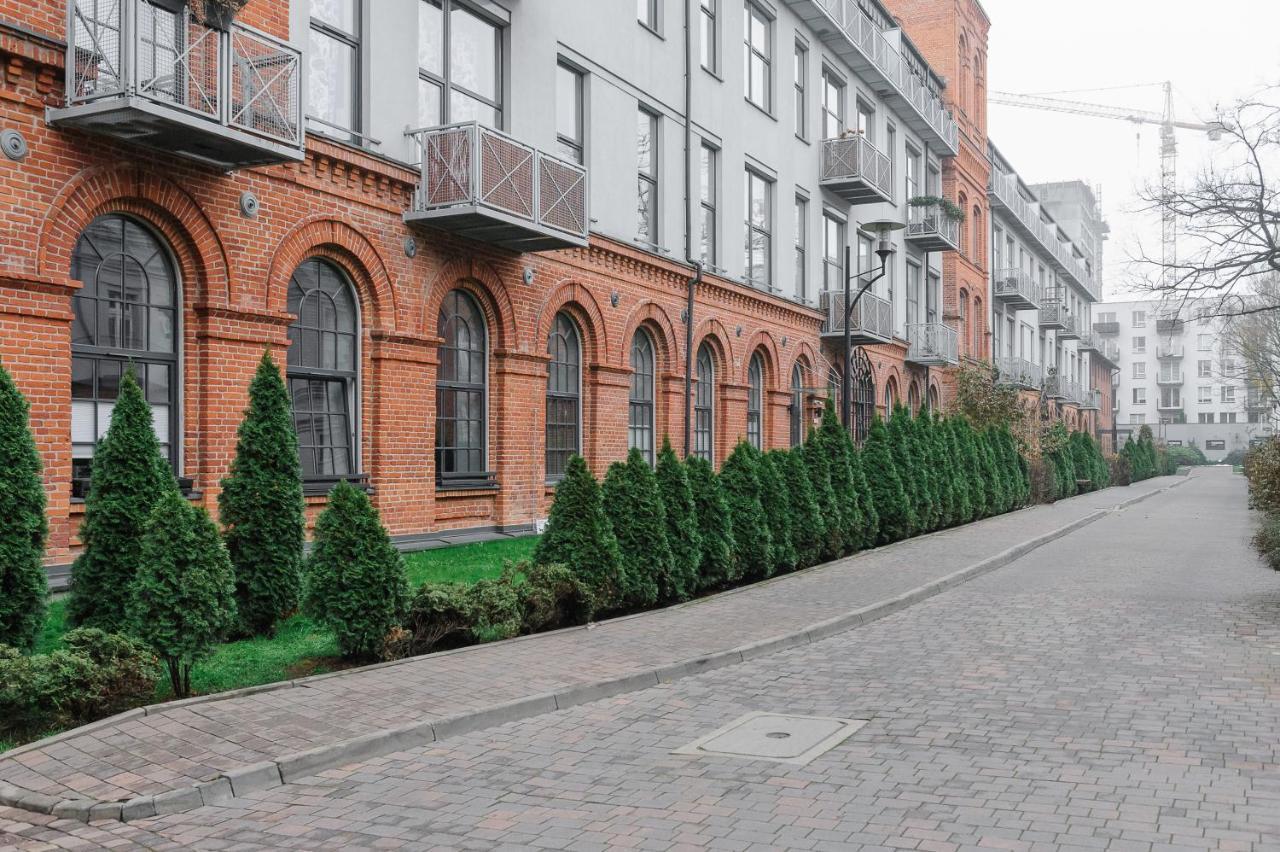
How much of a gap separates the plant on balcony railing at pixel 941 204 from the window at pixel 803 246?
26.3 feet

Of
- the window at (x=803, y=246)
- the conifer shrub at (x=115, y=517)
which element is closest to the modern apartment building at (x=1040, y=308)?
the window at (x=803, y=246)

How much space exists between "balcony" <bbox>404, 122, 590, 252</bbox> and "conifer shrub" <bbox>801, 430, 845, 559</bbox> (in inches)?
186

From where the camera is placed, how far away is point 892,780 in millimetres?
5945

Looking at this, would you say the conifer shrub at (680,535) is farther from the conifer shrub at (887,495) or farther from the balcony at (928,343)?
the balcony at (928,343)

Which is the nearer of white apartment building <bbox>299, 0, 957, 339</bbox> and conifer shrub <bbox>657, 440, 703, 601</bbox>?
conifer shrub <bbox>657, 440, 703, 601</bbox>

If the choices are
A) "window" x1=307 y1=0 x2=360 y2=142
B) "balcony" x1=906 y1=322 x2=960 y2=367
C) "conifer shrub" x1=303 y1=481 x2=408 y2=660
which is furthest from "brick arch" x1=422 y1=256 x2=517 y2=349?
"balcony" x1=906 y1=322 x2=960 y2=367

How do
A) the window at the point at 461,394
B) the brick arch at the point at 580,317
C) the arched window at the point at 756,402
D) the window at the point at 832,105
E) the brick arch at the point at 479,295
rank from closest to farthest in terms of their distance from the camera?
1. the brick arch at the point at 479,295
2. the window at the point at 461,394
3. the brick arch at the point at 580,317
4. the arched window at the point at 756,402
5. the window at the point at 832,105

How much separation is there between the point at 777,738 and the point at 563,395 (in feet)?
39.6

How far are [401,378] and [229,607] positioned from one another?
7.03 m

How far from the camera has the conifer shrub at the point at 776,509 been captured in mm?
14461

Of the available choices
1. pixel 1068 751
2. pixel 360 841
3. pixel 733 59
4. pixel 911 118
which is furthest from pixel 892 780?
pixel 911 118

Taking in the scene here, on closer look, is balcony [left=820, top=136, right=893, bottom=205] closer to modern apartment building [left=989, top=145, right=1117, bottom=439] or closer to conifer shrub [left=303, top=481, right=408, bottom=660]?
modern apartment building [left=989, top=145, right=1117, bottom=439]

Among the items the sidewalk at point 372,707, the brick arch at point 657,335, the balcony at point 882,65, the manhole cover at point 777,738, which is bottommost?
the manhole cover at point 777,738

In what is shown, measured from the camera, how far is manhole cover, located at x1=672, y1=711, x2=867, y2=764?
257 inches
